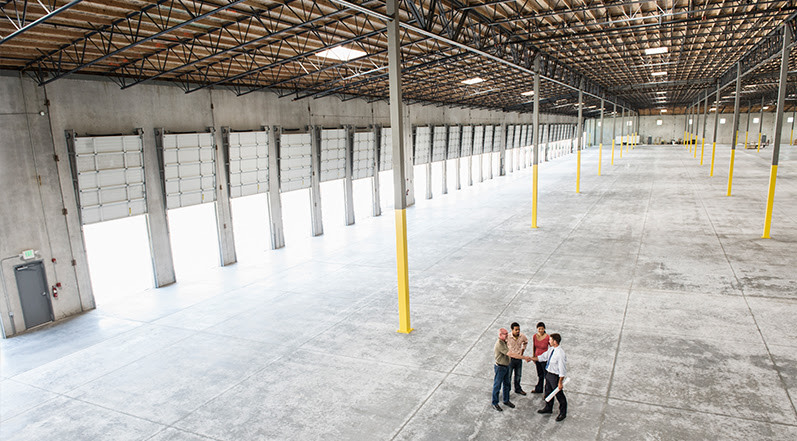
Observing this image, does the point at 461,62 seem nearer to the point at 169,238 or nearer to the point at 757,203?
the point at 169,238

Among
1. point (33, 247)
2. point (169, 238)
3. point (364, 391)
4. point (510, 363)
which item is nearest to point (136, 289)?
point (169, 238)

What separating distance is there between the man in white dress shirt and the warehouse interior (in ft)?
0.76

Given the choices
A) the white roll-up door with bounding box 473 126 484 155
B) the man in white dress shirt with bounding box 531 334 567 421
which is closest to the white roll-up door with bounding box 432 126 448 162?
the white roll-up door with bounding box 473 126 484 155

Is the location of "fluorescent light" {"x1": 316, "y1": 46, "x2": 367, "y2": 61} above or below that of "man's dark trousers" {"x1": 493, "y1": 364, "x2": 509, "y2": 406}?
above

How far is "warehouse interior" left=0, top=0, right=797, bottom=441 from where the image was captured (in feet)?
26.9

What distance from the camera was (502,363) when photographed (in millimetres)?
7535

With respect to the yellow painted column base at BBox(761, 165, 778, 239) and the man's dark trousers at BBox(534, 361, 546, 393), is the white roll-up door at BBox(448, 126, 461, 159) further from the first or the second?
the man's dark trousers at BBox(534, 361, 546, 393)

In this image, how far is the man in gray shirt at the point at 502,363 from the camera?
7.55 m

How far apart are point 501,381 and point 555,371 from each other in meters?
0.93

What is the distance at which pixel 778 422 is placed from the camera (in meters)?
7.05

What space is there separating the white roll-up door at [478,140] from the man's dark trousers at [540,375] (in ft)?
116

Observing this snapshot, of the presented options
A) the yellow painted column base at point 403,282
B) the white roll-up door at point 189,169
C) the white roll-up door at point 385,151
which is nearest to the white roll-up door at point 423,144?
the white roll-up door at point 385,151

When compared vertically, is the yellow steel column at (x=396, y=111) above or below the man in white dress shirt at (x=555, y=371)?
above

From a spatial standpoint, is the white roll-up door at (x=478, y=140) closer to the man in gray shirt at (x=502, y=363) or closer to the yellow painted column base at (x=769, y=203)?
the yellow painted column base at (x=769, y=203)
